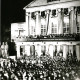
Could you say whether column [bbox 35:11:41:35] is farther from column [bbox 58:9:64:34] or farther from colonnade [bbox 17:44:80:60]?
column [bbox 58:9:64:34]

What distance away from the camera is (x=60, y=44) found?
371 centimetres

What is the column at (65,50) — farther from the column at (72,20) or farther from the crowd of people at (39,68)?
the column at (72,20)

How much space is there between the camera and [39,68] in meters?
3.92

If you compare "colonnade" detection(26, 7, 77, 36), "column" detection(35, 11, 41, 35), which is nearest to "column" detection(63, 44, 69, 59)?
"colonnade" detection(26, 7, 77, 36)

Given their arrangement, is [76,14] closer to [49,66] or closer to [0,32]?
[49,66]

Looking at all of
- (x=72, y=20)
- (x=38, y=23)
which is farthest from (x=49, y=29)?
(x=72, y=20)

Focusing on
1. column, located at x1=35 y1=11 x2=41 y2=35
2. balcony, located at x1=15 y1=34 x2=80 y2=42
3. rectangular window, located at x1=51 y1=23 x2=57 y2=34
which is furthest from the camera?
column, located at x1=35 y1=11 x2=41 y2=35

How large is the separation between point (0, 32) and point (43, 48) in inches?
33.7

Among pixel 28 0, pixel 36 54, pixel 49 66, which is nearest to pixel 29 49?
pixel 36 54

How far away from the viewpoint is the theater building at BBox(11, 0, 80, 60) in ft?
11.9

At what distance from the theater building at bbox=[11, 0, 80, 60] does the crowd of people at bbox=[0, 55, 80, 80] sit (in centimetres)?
9

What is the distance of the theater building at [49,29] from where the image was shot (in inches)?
143

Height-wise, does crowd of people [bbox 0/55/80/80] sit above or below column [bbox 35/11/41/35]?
below

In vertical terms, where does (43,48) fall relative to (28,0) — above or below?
below
